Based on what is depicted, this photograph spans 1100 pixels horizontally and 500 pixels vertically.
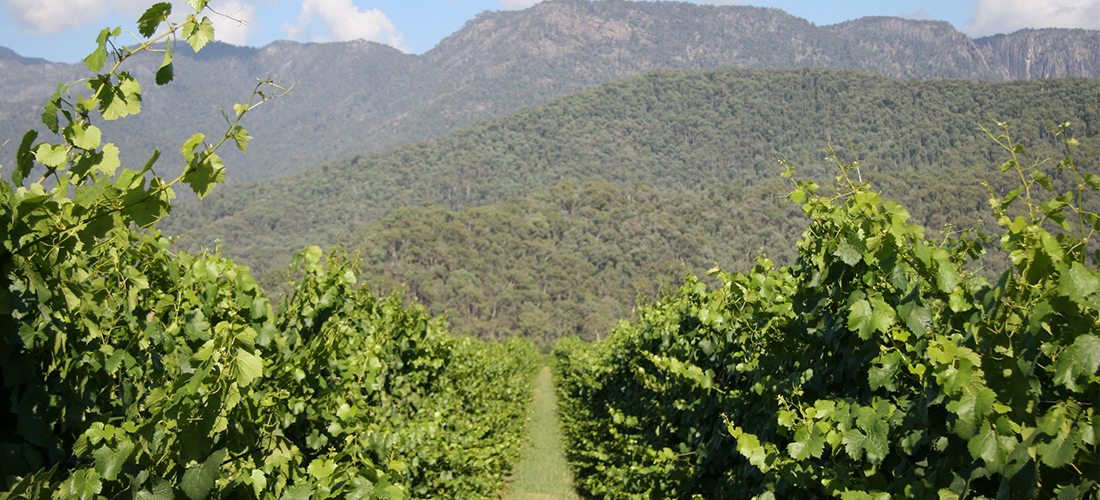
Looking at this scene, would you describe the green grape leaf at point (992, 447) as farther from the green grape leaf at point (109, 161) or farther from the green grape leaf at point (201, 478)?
the green grape leaf at point (109, 161)

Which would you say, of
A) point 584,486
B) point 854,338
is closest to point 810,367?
point 854,338

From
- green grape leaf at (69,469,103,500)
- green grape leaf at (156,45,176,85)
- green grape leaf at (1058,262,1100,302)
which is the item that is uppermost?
green grape leaf at (156,45,176,85)

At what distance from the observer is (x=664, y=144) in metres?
128

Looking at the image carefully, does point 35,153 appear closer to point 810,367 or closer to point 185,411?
point 185,411

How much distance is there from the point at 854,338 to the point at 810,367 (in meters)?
0.43

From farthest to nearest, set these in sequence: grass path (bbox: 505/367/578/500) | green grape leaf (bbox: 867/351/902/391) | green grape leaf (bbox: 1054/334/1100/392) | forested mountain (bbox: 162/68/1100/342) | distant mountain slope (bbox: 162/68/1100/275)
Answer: distant mountain slope (bbox: 162/68/1100/275) → forested mountain (bbox: 162/68/1100/342) → grass path (bbox: 505/367/578/500) → green grape leaf (bbox: 867/351/902/391) → green grape leaf (bbox: 1054/334/1100/392)

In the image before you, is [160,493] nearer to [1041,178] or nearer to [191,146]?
[191,146]

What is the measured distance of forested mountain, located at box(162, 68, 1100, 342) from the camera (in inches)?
2532

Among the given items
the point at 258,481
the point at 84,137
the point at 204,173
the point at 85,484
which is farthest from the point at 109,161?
the point at 258,481

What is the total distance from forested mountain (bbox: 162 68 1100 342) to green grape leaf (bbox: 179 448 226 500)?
3252cm

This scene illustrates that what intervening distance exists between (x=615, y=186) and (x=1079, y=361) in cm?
10067

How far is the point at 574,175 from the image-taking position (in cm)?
11538

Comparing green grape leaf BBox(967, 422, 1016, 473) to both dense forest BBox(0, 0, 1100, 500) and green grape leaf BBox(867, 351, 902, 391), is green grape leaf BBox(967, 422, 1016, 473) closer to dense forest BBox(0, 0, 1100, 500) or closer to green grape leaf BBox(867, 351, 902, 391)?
dense forest BBox(0, 0, 1100, 500)

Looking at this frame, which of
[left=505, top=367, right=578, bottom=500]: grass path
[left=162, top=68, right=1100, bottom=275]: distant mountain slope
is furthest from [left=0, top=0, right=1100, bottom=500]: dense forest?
[left=162, top=68, right=1100, bottom=275]: distant mountain slope
